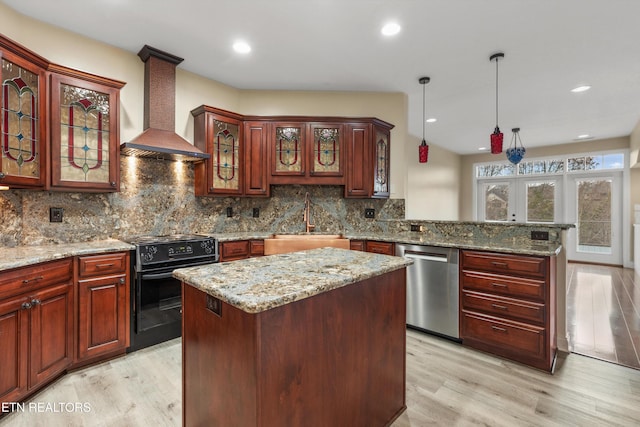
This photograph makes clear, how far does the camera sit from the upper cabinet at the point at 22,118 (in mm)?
1991

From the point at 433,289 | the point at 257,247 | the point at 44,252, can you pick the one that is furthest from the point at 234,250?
the point at 433,289

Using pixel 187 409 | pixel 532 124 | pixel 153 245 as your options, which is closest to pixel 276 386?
pixel 187 409

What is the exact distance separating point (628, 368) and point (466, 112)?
147 inches

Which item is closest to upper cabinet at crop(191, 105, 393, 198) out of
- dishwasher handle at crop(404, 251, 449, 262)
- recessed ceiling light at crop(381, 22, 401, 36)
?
dishwasher handle at crop(404, 251, 449, 262)

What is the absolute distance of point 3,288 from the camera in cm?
170

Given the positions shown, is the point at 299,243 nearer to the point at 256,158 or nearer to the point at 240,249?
the point at 240,249

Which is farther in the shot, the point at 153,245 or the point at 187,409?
the point at 153,245

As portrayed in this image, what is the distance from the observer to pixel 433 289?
2836mm

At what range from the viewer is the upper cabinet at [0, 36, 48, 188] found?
6.53ft

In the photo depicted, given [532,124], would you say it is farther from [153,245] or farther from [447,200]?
[153,245]

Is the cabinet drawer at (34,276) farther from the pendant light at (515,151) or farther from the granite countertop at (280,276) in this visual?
the pendant light at (515,151)

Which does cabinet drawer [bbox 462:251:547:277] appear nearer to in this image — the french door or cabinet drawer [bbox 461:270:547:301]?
cabinet drawer [bbox 461:270:547:301]

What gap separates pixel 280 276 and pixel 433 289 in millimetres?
1998

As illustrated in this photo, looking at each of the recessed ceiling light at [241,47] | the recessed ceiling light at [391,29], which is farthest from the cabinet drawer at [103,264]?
the recessed ceiling light at [391,29]
